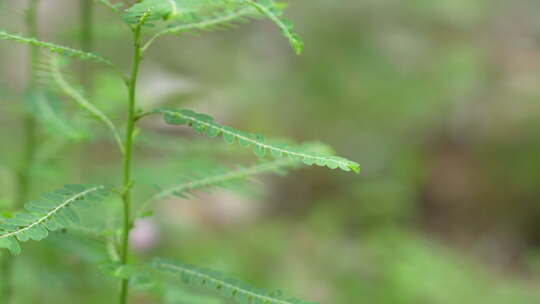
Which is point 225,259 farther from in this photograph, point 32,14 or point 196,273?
point 196,273

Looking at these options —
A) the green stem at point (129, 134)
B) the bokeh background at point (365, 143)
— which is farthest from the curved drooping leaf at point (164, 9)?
the bokeh background at point (365, 143)

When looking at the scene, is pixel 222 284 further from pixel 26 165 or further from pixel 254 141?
pixel 26 165

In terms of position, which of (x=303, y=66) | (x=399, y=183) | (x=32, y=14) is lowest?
(x=32, y=14)

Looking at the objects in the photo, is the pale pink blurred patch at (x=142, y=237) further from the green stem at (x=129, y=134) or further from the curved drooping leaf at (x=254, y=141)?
the curved drooping leaf at (x=254, y=141)

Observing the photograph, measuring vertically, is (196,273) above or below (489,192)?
below

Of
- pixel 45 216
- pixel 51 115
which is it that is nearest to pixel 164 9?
pixel 45 216

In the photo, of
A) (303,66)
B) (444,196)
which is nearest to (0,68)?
(303,66)
